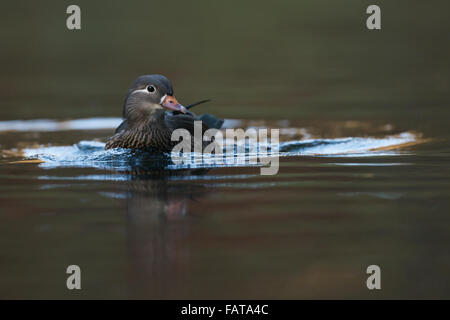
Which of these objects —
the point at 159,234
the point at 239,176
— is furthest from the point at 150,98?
the point at 159,234

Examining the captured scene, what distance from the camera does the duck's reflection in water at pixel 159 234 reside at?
4.93 m

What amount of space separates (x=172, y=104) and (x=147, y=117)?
1.85ft

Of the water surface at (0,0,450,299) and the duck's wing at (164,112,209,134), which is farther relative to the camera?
the duck's wing at (164,112,209,134)

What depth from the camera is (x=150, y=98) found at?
30.9ft

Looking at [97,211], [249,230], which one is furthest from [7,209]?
[249,230]

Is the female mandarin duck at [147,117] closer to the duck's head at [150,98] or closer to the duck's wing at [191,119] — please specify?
the duck's head at [150,98]

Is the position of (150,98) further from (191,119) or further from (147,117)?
(191,119)

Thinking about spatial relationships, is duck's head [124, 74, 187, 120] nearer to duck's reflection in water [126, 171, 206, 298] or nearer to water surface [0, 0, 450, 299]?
water surface [0, 0, 450, 299]

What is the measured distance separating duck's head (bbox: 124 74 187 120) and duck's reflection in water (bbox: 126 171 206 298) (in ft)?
5.71

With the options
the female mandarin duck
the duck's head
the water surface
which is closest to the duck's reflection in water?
the water surface

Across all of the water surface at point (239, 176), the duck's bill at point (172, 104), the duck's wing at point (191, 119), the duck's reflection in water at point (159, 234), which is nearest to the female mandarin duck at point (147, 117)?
the duck's bill at point (172, 104)

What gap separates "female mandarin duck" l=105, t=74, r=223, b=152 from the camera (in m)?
9.31
